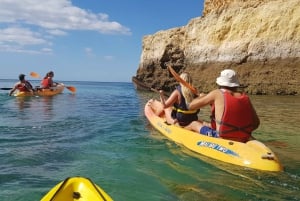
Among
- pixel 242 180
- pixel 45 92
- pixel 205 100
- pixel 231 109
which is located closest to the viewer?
pixel 242 180

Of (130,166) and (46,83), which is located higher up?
(46,83)

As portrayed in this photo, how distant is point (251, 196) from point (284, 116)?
327 inches

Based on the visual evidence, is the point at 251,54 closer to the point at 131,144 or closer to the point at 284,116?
the point at 284,116

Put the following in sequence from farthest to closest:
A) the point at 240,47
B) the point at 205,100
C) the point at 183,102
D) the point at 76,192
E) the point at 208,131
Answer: the point at 240,47
the point at 183,102
the point at 208,131
the point at 205,100
the point at 76,192

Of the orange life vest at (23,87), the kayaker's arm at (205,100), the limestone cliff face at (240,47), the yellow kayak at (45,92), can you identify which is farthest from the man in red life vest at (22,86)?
the kayaker's arm at (205,100)

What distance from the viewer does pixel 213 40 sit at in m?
25.4

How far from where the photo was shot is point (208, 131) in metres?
7.03

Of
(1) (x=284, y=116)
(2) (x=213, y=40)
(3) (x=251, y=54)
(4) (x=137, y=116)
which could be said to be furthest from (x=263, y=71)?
(4) (x=137, y=116)

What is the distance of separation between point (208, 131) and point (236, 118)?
0.93 meters

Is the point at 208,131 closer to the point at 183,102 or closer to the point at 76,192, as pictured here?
the point at 183,102

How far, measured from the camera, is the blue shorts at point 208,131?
6789 millimetres

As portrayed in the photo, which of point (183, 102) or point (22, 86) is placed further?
point (22, 86)

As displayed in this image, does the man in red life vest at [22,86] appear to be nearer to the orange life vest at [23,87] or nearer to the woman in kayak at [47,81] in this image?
the orange life vest at [23,87]

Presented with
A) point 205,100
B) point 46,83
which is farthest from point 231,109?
point 46,83
